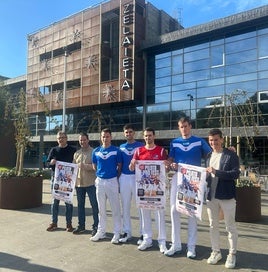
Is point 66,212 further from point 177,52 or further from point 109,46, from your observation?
point 109,46

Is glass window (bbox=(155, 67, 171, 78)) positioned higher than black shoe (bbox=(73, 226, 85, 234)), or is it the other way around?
glass window (bbox=(155, 67, 171, 78))

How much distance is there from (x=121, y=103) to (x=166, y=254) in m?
31.2

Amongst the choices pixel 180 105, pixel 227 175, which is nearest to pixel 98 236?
pixel 227 175

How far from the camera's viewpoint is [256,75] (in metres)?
28.3

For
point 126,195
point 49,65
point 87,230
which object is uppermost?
point 49,65

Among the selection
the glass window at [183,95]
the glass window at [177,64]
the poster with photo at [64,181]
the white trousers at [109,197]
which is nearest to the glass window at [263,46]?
the glass window at [183,95]

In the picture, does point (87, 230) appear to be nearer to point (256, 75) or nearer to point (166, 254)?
point (166, 254)

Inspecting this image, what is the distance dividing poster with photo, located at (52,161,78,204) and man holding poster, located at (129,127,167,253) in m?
1.79

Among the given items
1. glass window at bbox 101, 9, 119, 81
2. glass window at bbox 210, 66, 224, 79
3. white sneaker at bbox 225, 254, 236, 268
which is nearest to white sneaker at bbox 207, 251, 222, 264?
white sneaker at bbox 225, 254, 236, 268

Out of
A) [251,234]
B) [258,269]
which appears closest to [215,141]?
[258,269]

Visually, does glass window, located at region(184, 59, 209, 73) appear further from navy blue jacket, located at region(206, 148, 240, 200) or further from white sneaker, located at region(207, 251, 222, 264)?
white sneaker, located at region(207, 251, 222, 264)

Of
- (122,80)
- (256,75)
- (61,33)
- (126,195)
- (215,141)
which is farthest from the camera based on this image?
(61,33)

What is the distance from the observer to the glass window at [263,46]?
92.1 feet

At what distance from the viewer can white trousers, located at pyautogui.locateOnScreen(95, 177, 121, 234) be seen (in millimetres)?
6828
